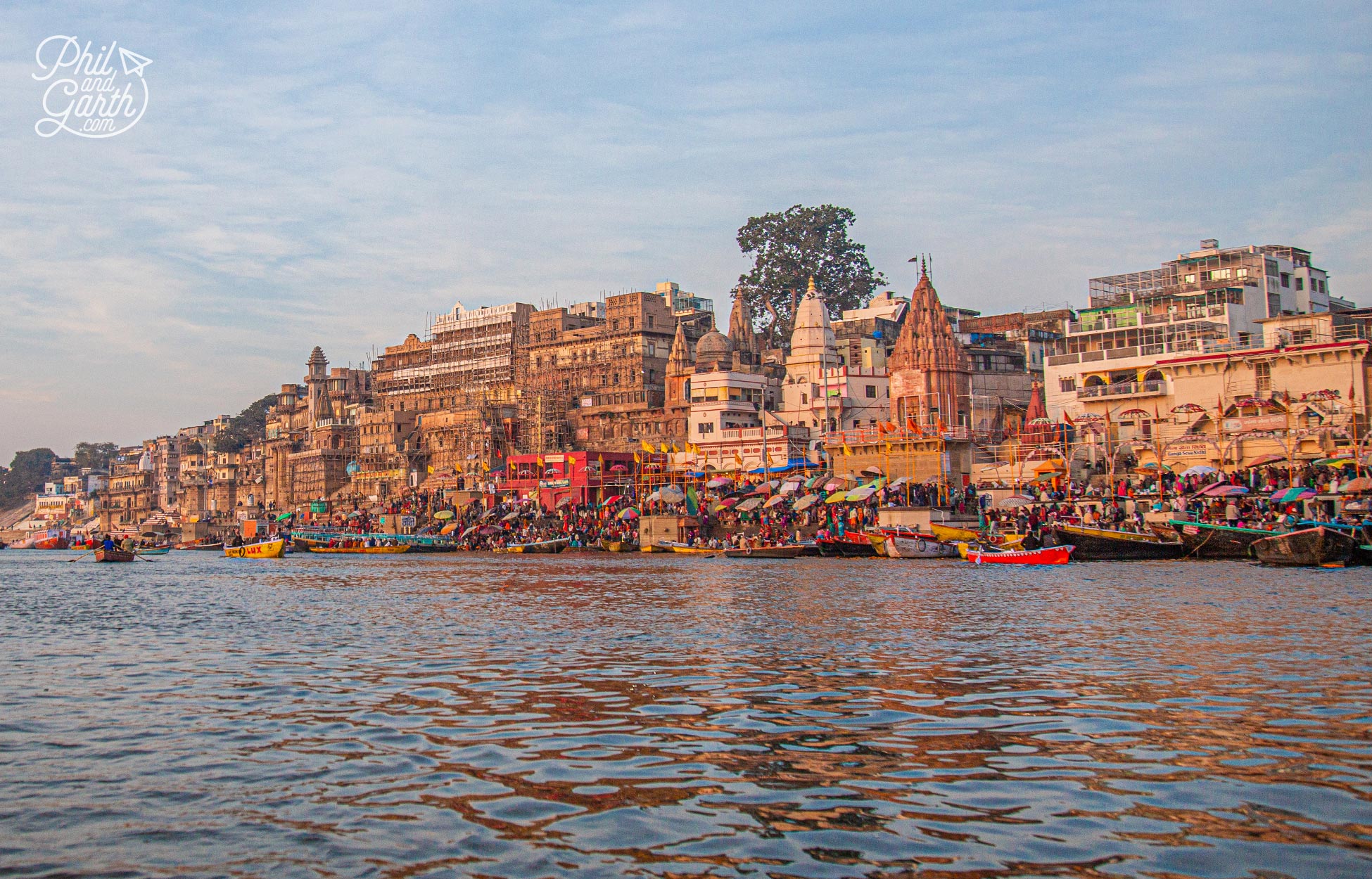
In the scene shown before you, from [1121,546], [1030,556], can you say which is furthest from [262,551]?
[1121,546]

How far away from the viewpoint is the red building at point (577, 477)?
82812 mm

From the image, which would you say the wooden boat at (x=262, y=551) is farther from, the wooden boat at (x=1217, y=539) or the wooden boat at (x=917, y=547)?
the wooden boat at (x=1217, y=539)

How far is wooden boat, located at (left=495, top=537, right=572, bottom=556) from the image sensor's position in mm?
73000

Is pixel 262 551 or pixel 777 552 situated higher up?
pixel 777 552

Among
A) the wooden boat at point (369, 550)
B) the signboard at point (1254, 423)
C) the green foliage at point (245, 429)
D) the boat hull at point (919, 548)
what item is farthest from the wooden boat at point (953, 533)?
the green foliage at point (245, 429)

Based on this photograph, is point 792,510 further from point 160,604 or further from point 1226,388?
point 160,604

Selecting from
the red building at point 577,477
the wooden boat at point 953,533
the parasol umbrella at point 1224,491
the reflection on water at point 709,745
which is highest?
the red building at point 577,477

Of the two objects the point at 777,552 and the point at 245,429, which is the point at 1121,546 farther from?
the point at 245,429

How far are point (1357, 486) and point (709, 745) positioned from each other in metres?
39.5

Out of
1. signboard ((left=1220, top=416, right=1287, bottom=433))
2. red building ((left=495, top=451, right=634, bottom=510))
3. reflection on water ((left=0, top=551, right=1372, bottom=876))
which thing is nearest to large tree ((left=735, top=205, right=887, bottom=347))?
red building ((left=495, top=451, right=634, bottom=510))

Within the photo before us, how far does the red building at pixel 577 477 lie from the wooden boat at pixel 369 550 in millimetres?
9420

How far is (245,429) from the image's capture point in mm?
167625

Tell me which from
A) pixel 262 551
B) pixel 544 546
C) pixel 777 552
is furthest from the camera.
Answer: pixel 262 551

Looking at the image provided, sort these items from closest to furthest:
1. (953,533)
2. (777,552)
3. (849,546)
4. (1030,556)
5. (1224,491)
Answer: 1. (1030,556)
2. (1224,491)
3. (849,546)
4. (953,533)
5. (777,552)
